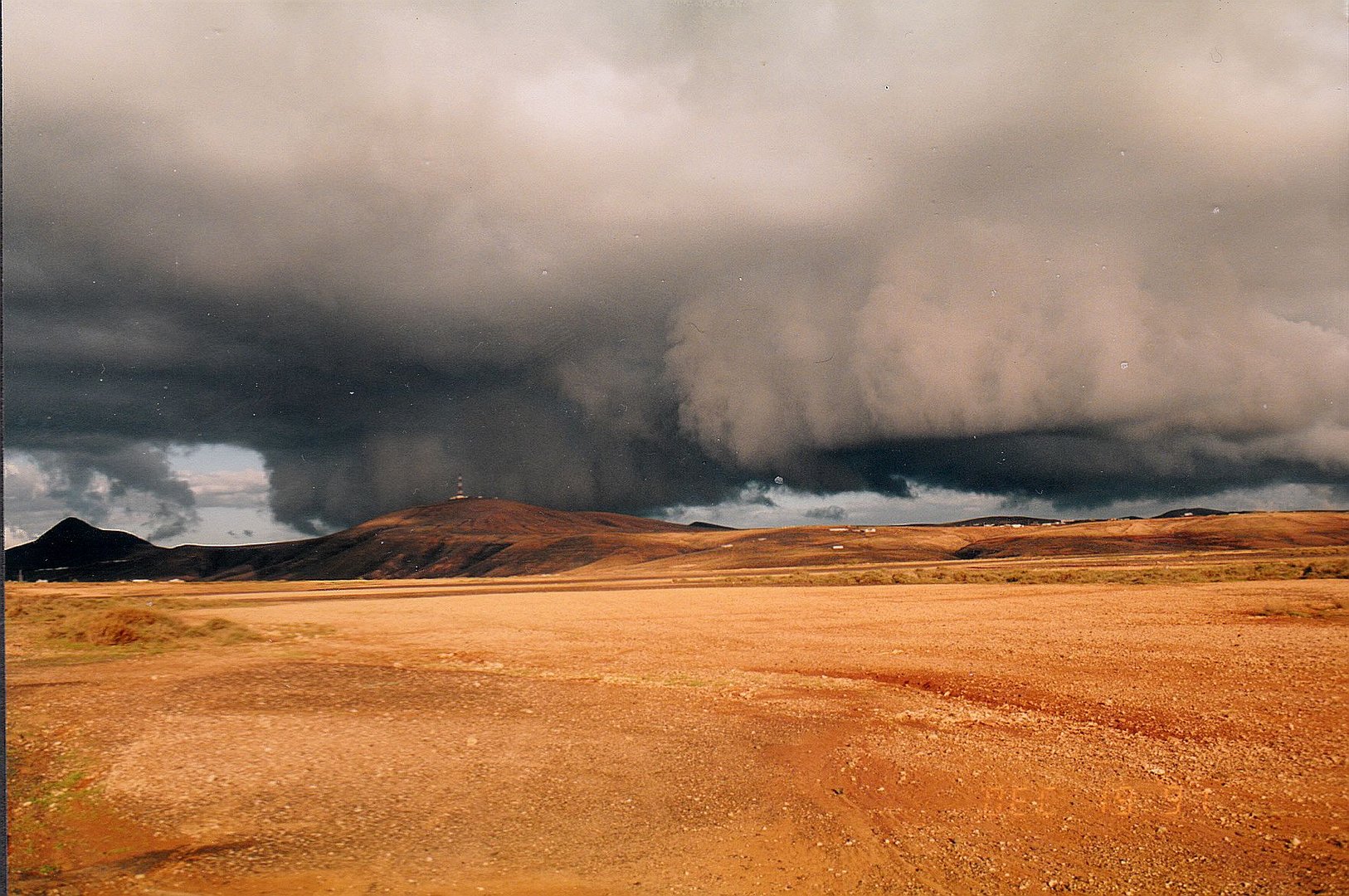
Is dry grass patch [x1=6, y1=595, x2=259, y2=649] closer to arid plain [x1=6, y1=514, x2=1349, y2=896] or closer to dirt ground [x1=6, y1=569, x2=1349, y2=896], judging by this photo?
arid plain [x1=6, y1=514, x2=1349, y2=896]

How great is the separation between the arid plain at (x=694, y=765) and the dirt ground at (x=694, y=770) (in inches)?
2.2

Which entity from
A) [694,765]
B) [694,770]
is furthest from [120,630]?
[694,770]

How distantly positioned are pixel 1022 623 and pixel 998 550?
463 ft

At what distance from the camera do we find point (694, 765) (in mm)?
12195

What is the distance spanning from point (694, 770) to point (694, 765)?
0.24 meters

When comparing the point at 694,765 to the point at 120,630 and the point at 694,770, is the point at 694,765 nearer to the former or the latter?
the point at 694,770

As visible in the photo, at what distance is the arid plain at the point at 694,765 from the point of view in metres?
8.52

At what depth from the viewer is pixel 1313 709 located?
14094 millimetres

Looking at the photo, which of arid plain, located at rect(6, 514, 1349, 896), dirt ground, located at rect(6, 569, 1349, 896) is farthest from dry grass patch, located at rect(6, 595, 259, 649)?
dirt ground, located at rect(6, 569, 1349, 896)

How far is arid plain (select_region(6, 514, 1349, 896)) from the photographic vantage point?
852 centimetres

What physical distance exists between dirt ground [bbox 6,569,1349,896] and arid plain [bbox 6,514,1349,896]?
0.06 meters

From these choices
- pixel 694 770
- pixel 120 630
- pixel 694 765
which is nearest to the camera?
pixel 694 770

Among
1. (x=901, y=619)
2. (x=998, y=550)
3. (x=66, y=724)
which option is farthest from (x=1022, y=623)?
(x=998, y=550)

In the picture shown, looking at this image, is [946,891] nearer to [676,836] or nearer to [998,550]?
[676,836]
